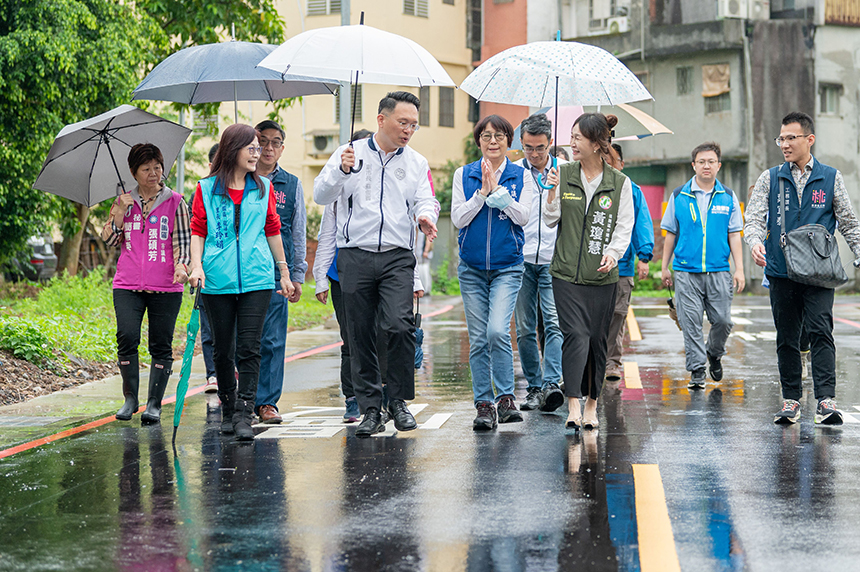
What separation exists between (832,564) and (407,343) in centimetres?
345

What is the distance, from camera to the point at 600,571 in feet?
14.0

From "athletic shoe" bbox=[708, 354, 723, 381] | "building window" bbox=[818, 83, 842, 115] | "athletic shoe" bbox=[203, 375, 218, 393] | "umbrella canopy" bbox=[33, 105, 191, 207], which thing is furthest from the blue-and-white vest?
"building window" bbox=[818, 83, 842, 115]

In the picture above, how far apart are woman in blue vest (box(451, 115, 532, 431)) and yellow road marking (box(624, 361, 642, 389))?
247cm

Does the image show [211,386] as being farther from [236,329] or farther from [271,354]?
[236,329]

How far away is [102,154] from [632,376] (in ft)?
17.3

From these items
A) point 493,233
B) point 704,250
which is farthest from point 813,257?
point 704,250

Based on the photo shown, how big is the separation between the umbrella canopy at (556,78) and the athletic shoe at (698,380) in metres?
2.73

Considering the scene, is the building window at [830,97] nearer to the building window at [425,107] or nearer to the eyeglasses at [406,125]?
the building window at [425,107]

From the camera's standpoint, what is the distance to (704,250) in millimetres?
9781

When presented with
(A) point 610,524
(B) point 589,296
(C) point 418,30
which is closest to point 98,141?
(B) point 589,296

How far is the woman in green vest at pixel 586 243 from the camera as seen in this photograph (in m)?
7.23

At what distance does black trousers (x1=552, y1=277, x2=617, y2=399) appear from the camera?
7246 millimetres

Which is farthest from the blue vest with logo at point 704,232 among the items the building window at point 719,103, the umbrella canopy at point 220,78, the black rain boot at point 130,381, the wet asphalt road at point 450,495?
the building window at point 719,103

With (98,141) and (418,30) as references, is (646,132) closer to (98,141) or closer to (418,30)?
(98,141)
